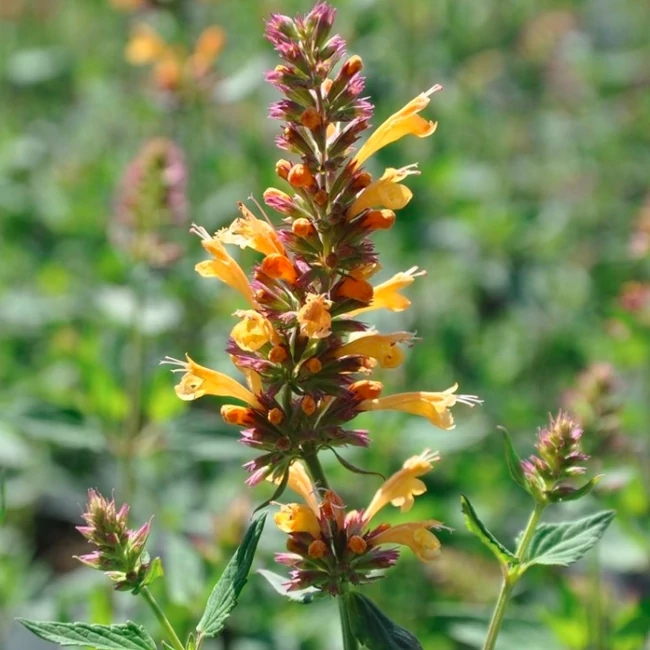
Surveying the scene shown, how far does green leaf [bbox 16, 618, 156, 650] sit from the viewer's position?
1.19 meters

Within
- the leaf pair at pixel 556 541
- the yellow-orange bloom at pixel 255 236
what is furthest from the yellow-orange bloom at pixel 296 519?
the yellow-orange bloom at pixel 255 236

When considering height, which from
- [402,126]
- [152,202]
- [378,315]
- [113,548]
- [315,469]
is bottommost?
[113,548]

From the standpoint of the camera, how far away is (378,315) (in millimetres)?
3857

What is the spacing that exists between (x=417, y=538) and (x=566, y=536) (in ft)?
0.68

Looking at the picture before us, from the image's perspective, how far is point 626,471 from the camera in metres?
2.66

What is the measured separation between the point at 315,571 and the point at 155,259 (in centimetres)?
176

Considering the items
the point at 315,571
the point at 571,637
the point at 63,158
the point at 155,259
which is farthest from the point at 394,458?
the point at 63,158

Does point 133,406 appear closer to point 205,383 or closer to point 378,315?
point 378,315

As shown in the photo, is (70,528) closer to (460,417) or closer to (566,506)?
(460,417)

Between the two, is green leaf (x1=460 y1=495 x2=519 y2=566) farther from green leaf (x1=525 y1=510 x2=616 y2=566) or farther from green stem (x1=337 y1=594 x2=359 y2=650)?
green stem (x1=337 y1=594 x2=359 y2=650)

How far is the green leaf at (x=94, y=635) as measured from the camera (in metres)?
1.19

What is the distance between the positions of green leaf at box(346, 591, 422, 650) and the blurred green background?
959mm

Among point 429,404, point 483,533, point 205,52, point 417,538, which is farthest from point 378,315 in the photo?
point 483,533

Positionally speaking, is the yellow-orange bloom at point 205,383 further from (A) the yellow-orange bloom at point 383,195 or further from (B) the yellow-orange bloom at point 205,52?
(B) the yellow-orange bloom at point 205,52
